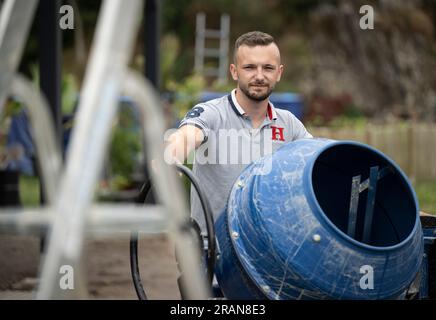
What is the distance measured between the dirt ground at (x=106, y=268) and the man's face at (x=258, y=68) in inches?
96.6

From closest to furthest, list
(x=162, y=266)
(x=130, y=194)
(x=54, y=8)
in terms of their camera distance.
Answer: (x=54, y=8) → (x=162, y=266) → (x=130, y=194)

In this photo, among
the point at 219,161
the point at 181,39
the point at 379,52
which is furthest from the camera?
the point at 181,39

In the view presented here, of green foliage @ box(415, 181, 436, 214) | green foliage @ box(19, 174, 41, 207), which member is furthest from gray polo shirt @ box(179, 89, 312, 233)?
green foliage @ box(19, 174, 41, 207)

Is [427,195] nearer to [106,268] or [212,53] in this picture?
[106,268]

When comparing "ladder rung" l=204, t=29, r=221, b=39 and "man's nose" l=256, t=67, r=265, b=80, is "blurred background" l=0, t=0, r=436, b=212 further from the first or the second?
"man's nose" l=256, t=67, r=265, b=80

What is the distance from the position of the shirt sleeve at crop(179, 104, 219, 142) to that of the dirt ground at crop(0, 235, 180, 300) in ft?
7.55

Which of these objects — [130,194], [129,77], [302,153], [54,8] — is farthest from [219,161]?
[130,194]

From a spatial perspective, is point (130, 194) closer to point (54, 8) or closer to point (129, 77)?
point (54, 8)

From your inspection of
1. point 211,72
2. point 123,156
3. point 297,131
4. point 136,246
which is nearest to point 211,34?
point 211,72

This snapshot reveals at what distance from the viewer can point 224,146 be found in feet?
11.2

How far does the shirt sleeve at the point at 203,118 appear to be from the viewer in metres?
3.38

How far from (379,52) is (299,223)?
2455cm

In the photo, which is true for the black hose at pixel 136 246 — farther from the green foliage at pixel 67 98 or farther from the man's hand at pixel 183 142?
the green foliage at pixel 67 98

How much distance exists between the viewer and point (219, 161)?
3.44m
